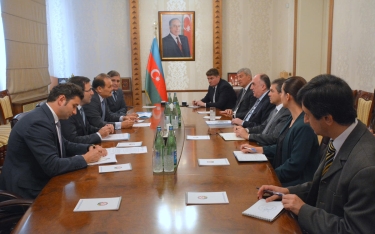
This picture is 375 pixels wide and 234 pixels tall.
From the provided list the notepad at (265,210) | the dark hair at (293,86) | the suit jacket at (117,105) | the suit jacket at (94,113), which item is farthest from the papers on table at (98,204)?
the suit jacket at (117,105)

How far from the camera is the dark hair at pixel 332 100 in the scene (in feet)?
5.28

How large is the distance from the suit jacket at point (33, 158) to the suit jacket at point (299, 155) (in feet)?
4.52

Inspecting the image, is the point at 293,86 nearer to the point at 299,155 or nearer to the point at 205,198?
the point at 299,155

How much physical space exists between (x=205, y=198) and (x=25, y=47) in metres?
5.57

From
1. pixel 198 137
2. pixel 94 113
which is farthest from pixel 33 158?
pixel 94 113

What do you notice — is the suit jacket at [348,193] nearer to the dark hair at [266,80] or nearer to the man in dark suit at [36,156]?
the man in dark suit at [36,156]

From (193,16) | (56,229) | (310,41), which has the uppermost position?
(193,16)

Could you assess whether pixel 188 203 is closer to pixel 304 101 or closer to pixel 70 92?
pixel 304 101

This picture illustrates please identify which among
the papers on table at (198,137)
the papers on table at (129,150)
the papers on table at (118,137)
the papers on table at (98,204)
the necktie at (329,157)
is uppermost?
the necktie at (329,157)

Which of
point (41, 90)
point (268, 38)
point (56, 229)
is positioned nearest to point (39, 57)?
point (41, 90)

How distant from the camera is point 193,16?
7781mm

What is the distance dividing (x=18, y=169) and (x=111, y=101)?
131 inches

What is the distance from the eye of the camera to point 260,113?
169 inches

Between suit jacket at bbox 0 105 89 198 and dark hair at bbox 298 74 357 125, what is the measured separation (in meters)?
1.56
